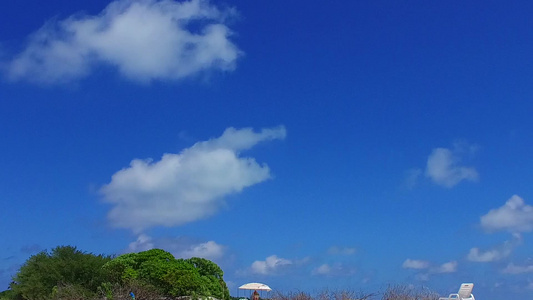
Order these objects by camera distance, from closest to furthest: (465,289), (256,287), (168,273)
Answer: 1. (465,289)
2. (168,273)
3. (256,287)

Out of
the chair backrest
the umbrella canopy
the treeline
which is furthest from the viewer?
the umbrella canopy

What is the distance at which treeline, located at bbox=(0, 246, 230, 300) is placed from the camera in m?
34.1

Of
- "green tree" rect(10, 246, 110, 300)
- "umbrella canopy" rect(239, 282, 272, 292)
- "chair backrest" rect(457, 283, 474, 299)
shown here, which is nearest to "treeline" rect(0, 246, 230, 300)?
"green tree" rect(10, 246, 110, 300)

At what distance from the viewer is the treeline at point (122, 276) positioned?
1341 inches

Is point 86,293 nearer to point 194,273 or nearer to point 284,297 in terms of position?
point 194,273

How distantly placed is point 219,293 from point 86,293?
802cm

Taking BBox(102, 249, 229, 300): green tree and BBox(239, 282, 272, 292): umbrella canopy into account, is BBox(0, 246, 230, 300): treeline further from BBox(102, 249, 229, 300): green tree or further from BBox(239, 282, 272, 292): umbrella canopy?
BBox(239, 282, 272, 292): umbrella canopy

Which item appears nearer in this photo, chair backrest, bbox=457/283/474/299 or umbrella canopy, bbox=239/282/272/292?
chair backrest, bbox=457/283/474/299

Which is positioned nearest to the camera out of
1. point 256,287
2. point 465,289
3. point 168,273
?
point 465,289

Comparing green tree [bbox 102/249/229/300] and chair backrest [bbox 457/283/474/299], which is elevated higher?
green tree [bbox 102/249/229/300]

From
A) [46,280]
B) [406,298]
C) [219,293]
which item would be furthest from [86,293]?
[406,298]

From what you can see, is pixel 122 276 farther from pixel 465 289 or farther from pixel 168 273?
pixel 465 289

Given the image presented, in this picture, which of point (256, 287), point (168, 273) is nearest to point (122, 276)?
point (168, 273)

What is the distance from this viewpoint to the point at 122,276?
35844 millimetres
